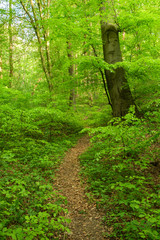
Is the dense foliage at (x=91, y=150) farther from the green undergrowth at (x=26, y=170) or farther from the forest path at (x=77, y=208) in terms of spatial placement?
the forest path at (x=77, y=208)

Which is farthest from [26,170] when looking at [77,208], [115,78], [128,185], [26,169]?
[115,78]

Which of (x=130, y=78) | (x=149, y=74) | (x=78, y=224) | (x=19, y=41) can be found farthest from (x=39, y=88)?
(x=78, y=224)

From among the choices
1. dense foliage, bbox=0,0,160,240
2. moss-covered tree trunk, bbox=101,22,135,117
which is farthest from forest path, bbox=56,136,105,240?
moss-covered tree trunk, bbox=101,22,135,117

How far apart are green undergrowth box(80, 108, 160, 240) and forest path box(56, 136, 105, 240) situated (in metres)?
0.21

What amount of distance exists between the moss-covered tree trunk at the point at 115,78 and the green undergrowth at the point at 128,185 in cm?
242

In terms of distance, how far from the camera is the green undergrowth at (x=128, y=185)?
2.74m

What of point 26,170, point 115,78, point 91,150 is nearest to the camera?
point 26,170

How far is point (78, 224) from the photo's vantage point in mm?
3432

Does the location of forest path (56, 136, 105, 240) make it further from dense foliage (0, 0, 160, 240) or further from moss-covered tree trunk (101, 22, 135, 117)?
moss-covered tree trunk (101, 22, 135, 117)

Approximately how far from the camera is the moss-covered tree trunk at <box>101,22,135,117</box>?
7.61 meters

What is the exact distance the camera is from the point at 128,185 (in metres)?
3.16

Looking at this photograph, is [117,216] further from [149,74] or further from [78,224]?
[149,74]

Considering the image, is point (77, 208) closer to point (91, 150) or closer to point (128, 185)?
point (128, 185)

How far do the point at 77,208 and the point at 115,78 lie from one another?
19.0 feet
